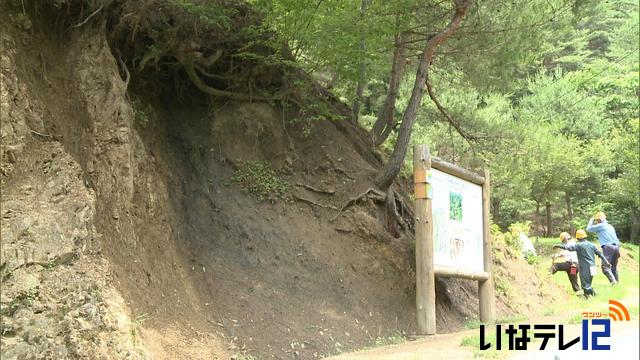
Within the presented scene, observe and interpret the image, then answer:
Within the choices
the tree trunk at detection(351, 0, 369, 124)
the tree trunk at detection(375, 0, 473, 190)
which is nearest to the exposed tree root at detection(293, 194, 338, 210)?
the tree trunk at detection(375, 0, 473, 190)

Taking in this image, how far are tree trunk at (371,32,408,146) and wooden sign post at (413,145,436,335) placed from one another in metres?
4.04

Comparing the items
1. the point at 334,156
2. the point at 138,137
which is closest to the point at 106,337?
the point at 138,137

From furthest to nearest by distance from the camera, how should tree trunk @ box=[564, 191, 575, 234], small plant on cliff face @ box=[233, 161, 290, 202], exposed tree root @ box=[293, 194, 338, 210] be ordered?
1. tree trunk @ box=[564, 191, 575, 234]
2. exposed tree root @ box=[293, 194, 338, 210]
3. small plant on cliff face @ box=[233, 161, 290, 202]

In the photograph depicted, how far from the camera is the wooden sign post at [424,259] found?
952cm

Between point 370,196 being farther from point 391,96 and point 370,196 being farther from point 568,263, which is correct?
point 568,263

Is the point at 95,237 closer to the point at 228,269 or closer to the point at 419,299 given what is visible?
the point at 228,269

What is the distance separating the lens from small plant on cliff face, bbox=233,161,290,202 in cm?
1106

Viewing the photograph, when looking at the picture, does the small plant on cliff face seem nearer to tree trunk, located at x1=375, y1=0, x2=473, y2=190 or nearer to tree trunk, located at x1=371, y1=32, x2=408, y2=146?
tree trunk, located at x1=375, y1=0, x2=473, y2=190

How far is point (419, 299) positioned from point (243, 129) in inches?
190

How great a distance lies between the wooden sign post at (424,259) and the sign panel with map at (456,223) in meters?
0.27

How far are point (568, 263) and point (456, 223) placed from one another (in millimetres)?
5610

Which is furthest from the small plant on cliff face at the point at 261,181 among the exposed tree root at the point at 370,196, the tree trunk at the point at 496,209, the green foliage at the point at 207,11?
the tree trunk at the point at 496,209

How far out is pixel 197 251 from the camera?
9680 millimetres

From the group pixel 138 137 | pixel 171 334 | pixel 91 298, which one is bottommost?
pixel 171 334
